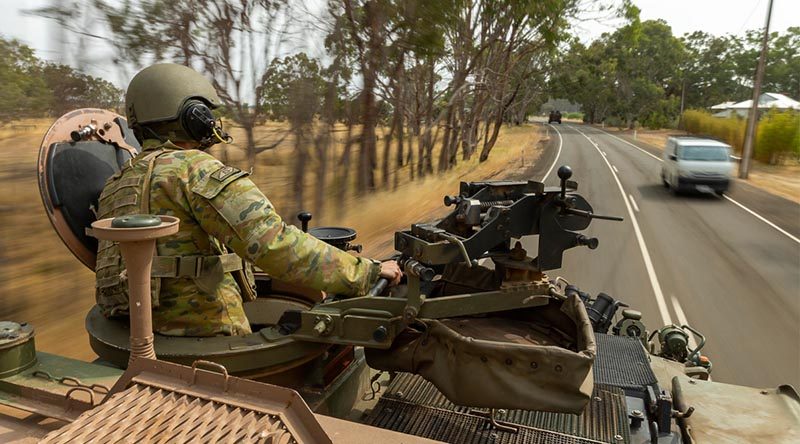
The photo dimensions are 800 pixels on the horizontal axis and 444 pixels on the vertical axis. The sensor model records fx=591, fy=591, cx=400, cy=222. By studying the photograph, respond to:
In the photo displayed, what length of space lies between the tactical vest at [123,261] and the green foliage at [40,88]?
14.8 feet

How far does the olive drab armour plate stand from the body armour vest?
35 cm

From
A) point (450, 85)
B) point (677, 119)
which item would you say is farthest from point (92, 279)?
point (677, 119)

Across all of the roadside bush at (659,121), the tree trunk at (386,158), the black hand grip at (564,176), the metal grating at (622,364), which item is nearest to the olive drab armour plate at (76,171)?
the black hand grip at (564,176)

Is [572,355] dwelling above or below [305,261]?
below

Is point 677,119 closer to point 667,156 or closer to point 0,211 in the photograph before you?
point 667,156

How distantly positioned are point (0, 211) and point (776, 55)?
280 ft

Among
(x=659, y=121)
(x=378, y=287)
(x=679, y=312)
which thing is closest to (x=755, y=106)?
(x=679, y=312)

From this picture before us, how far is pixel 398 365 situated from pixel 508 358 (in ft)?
1.83

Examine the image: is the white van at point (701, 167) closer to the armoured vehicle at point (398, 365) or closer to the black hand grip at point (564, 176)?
the armoured vehicle at point (398, 365)

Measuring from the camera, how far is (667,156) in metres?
20.7

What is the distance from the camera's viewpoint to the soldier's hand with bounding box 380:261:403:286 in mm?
2736

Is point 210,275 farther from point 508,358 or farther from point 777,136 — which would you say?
point 777,136

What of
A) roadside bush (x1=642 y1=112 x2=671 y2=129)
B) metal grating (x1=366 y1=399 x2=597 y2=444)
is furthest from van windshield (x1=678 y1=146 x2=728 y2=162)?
roadside bush (x1=642 y1=112 x2=671 y2=129)

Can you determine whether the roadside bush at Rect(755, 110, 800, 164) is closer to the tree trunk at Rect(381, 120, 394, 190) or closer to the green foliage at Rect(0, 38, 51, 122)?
the tree trunk at Rect(381, 120, 394, 190)
